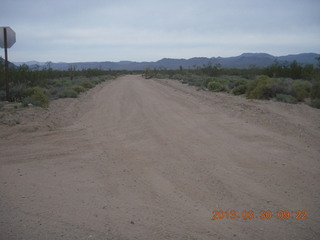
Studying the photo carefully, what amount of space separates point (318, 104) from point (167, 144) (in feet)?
31.7

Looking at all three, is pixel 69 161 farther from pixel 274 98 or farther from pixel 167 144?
pixel 274 98

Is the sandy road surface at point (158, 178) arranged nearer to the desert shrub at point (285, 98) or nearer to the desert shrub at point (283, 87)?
the desert shrub at point (285, 98)

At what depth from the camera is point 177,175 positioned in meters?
5.93

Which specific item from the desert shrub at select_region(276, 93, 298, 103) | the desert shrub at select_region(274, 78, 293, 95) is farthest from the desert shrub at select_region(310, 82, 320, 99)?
the desert shrub at select_region(276, 93, 298, 103)

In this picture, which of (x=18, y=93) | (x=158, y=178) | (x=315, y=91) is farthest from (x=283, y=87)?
(x=18, y=93)

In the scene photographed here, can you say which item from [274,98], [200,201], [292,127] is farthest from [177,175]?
[274,98]
